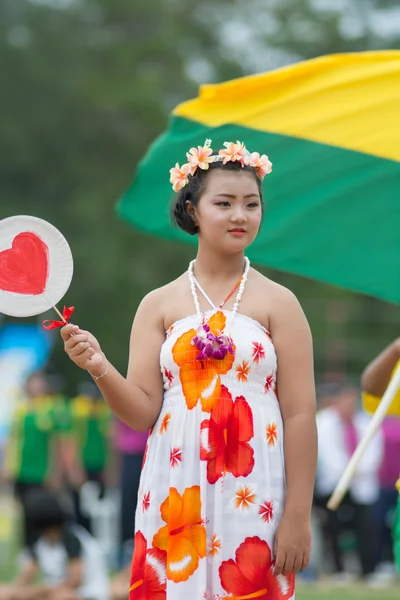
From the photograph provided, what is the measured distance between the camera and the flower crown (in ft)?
14.6

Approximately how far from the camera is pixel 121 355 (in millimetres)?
34312

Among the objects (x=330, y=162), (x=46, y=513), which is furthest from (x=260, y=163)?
(x=46, y=513)

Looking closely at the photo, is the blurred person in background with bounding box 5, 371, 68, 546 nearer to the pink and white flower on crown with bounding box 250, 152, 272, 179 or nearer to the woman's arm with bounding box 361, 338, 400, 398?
the woman's arm with bounding box 361, 338, 400, 398

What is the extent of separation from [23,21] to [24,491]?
23156mm

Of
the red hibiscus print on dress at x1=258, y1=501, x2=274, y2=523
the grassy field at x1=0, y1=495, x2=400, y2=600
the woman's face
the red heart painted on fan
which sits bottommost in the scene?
the red hibiscus print on dress at x1=258, y1=501, x2=274, y2=523

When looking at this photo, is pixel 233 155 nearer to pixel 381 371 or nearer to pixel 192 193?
pixel 192 193

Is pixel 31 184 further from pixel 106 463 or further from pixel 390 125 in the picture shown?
pixel 390 125

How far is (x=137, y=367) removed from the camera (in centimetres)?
445

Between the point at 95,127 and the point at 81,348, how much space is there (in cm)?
3094

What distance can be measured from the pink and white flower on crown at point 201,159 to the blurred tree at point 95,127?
2797 cm

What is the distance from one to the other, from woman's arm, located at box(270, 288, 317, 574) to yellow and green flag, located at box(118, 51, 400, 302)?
160 cm

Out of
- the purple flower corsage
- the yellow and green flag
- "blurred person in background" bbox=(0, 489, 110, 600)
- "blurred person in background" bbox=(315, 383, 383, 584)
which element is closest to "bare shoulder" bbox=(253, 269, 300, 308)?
the purple flower corsage

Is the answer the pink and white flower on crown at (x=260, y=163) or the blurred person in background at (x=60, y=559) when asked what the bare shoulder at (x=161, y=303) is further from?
the blurred person in background at (x=60, y=559)

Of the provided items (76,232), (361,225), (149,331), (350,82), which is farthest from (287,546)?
(76,232)
